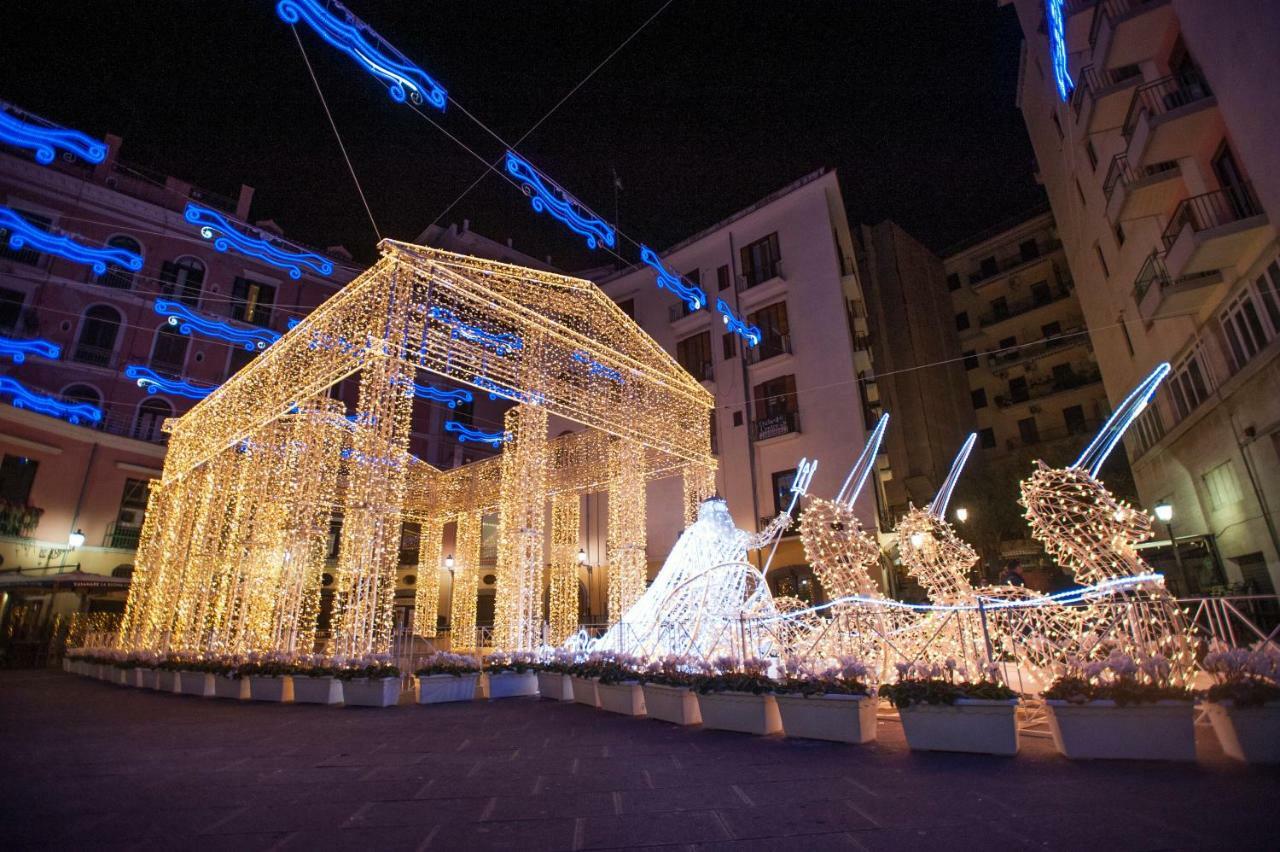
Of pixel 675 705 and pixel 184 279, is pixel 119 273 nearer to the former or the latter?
pixel 184 279

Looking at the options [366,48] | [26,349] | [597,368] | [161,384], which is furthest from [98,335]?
[366,48]

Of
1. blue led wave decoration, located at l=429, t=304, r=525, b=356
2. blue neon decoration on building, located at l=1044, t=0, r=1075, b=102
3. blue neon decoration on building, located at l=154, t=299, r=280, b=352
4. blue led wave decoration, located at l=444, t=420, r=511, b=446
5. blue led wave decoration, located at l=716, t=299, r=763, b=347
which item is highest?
blue neon decoration on building, located at l=1044, t=0, r=1075, b=102

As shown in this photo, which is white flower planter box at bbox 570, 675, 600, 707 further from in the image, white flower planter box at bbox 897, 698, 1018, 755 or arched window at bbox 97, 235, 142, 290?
arched window at bbox 97, 235, 142, 290

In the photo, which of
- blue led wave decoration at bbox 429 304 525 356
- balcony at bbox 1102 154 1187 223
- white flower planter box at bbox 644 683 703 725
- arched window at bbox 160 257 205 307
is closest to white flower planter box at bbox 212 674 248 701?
blue led wave decoration at bbox 429 304 525 356

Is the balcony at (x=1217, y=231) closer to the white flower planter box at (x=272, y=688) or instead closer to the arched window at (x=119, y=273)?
the white flower planter box at (x=272, y=688)

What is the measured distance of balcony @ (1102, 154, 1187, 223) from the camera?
1092 cm

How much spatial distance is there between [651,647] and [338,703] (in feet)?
15.5

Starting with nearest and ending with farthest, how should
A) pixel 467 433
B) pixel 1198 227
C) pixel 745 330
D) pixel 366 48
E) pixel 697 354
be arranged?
1. pixel 366 48
2. pixel 1198 227
3. pixel 745 330
4. pixel 697 354
5. pixel 467 433

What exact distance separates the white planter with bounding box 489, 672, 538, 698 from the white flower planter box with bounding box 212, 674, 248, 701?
3.99m

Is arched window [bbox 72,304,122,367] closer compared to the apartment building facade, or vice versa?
the apartment building facade

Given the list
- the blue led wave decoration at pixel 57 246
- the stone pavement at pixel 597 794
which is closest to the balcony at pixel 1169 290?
the stone pavement at pixel 597 794

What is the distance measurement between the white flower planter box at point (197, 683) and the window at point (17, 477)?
1097 centimetres

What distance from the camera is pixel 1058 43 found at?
1284 cm

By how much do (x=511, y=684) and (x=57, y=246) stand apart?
63.0 ft
